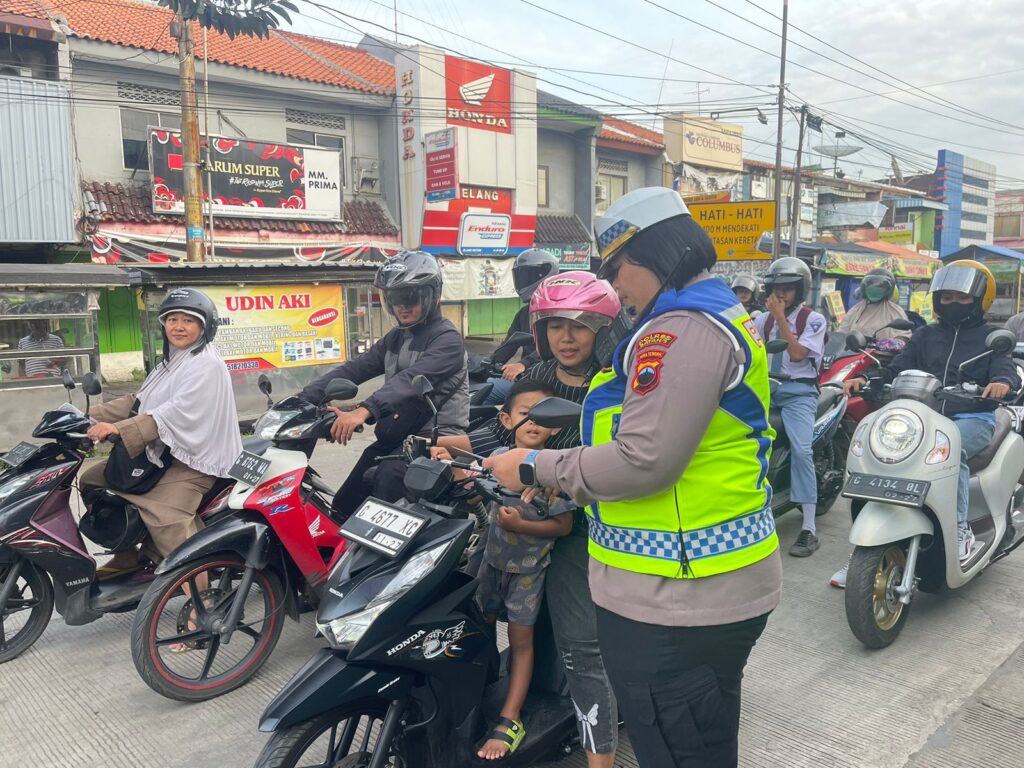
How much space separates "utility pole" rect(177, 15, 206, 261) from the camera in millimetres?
10031

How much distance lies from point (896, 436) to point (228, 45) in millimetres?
16964

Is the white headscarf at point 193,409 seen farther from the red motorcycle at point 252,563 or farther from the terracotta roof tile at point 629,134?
the terracotta roof tile at point 629,134

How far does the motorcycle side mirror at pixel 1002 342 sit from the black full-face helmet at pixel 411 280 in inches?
108

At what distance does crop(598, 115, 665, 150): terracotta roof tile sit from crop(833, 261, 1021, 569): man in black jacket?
62.7 ft

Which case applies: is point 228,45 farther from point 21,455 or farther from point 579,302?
point 579,302

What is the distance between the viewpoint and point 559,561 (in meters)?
2.53

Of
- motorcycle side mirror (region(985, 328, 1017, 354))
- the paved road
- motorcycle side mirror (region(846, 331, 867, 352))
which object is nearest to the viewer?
the paved road

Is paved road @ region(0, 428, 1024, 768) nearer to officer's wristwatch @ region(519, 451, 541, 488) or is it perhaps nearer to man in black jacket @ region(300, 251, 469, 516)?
man in black jacket @ region(300, 251, 469, 516)

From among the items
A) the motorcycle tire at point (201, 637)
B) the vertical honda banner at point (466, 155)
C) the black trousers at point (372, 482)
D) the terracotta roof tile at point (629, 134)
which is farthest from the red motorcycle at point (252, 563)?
the terracotta roof tile at point (629, 134)

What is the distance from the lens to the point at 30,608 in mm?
3611

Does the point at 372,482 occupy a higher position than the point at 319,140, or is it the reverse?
the point at 319,140

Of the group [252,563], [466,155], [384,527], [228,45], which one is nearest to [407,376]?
[252,563]

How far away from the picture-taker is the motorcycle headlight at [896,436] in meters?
3.66

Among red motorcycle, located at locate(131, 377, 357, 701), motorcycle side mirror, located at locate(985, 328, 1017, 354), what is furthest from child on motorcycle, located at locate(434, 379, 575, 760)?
motorcycle side mirror, located at locate(985, 328, 1017, 354)
